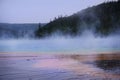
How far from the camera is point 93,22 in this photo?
5375mm

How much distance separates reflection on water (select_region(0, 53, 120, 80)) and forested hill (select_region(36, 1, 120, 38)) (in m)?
0.46

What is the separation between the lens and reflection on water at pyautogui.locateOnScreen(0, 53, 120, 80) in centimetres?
386

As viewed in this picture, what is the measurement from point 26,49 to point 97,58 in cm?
132

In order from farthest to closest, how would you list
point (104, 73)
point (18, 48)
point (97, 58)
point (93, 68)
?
point (97, 58)
point (18, 48)
point (93, 68)
point (104, 73)

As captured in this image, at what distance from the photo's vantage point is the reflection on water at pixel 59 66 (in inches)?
152

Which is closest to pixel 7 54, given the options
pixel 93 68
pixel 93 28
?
pixel 93 68

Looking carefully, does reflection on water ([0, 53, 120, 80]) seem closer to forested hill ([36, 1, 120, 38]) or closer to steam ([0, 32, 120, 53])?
steam ([0, 32, 120, 53])

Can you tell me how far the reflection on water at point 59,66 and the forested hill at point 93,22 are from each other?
1.50 ft

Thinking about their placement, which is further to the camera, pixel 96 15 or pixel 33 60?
pixel 96 15

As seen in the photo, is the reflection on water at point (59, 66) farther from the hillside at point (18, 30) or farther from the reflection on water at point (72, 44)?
the hillside at point (18, 30)

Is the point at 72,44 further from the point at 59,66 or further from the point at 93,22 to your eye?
the point at 59,66

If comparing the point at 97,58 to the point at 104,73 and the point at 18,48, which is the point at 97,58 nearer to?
the point at 104,73

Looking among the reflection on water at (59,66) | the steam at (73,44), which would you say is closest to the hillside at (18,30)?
the steam at (73,44)

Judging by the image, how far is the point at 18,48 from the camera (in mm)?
4797
